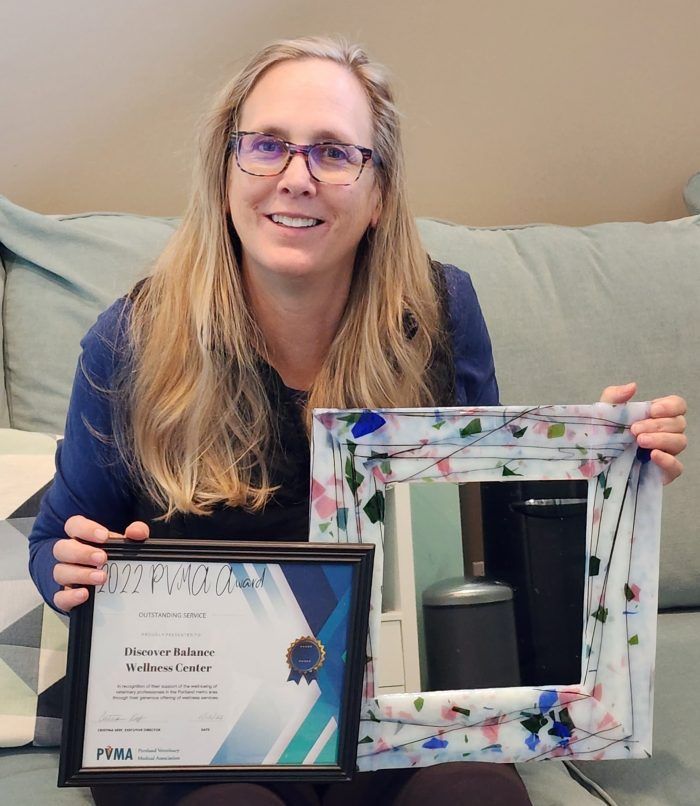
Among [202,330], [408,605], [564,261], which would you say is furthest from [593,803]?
[564,261]

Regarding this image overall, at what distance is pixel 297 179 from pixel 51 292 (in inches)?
20.6

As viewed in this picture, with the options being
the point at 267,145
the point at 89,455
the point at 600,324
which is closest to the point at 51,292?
the point at 89,455

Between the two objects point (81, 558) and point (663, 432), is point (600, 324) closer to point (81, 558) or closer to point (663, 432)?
point (663, 432)

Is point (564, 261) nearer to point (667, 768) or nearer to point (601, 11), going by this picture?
point (601, 11)

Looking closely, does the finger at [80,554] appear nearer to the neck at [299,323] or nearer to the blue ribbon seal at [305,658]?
the blue ribbon seal at [305,658]

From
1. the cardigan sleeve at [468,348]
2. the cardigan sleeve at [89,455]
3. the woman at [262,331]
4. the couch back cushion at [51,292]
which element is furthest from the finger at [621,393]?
the couch back cushion at [51,292]

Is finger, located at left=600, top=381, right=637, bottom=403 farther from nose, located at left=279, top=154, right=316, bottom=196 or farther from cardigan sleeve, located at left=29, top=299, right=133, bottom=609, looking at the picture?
cardigan sleeve, located at left=29, top=299, right=133, bottom=609

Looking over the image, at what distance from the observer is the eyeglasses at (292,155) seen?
95 cm

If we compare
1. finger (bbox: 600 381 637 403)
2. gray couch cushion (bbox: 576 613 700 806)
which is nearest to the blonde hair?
finger (bbox: 600 381 637 403)

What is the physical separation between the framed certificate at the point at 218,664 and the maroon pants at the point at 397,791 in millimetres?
23

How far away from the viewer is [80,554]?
817mm

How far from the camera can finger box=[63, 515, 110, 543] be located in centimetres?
82

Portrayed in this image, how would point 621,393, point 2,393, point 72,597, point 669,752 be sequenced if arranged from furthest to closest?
point 2,393 < point 669,752 < point 621,393 < point 72,597

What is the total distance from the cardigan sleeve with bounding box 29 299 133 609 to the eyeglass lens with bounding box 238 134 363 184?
0.24 metres
